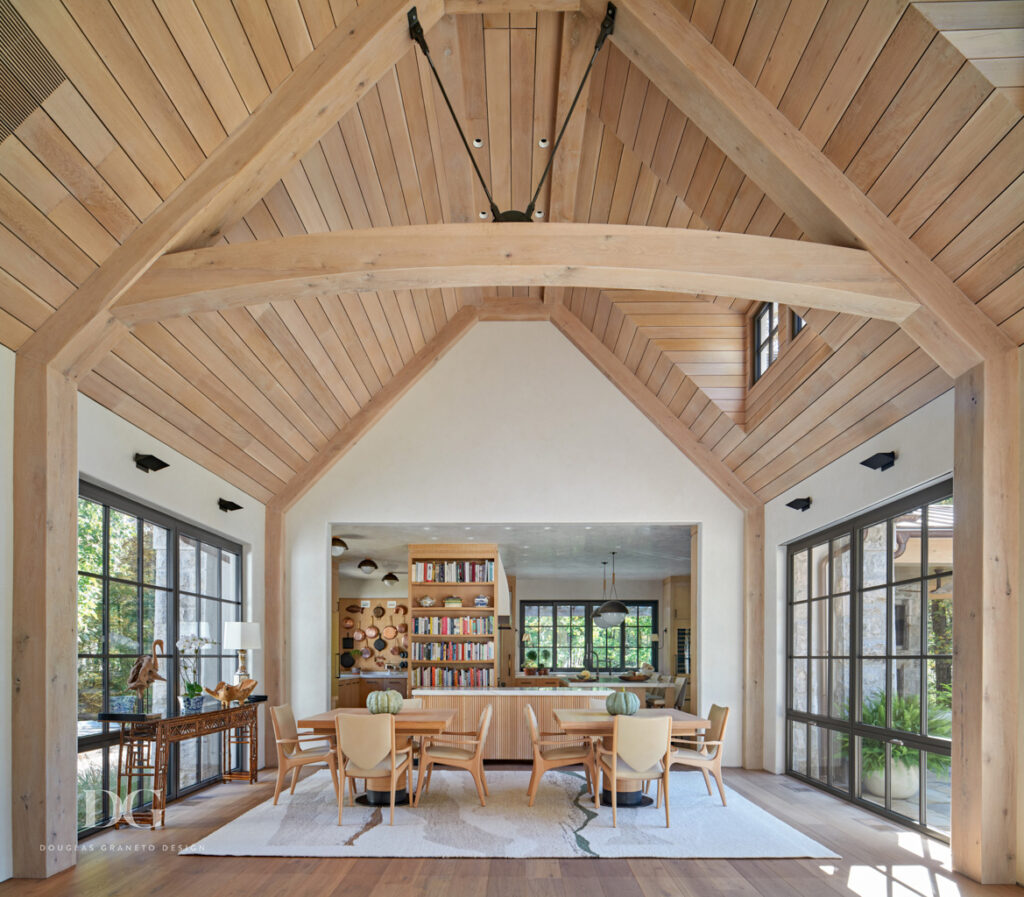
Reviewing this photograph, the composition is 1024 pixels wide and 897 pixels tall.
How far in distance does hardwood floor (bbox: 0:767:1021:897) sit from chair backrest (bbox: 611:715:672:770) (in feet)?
1.91

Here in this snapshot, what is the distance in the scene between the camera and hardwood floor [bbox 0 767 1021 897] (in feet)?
14.9

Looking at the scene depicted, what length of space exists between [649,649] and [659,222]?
13.2 m

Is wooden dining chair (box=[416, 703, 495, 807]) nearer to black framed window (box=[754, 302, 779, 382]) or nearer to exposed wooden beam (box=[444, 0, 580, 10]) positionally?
black framed window (box=[754, 302, 779, 382])

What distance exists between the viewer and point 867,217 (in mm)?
4816

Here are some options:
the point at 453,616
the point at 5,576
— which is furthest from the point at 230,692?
the point at 453,616

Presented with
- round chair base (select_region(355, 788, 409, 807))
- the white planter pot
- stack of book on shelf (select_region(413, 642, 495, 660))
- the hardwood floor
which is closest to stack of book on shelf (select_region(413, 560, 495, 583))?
stack of book on shelf (select_region(413, 642, 495, 660))

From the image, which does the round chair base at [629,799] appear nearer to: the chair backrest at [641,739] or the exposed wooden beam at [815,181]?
the chair backrest at [641,739]

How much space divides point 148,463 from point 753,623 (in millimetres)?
6011

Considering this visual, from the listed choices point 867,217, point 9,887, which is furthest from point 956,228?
point 9,887

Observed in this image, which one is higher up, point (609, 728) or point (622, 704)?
point (622, 704)

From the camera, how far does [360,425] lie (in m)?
9.48

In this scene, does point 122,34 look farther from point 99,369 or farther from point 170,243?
point 99,369

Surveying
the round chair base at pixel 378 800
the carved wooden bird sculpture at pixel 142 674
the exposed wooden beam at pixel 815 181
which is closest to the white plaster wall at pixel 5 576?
the carved wooden bird sculpture at pixel 142 674

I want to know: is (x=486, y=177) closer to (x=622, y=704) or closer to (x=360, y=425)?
(x=360, y=425)
